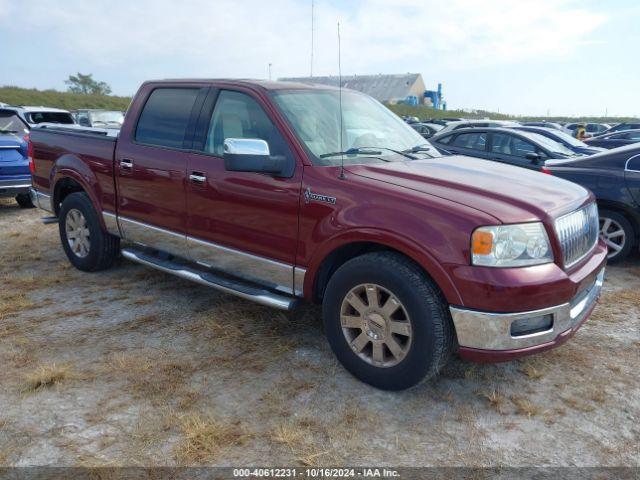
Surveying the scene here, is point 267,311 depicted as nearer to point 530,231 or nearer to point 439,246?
point 439,246

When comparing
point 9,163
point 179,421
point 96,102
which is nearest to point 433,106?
point 96,102

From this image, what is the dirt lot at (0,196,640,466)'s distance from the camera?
2686 millimetres

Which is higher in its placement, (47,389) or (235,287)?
(235,287)

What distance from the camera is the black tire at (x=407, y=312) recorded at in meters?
2.94

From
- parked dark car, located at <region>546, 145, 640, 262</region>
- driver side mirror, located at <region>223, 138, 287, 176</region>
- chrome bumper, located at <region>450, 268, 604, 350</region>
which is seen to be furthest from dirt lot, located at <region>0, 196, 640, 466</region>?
parked dark car, located at <region>546, 145, 640, 262</region>

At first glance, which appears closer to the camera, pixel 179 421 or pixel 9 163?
pixel 179 421

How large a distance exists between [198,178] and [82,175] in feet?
5.77

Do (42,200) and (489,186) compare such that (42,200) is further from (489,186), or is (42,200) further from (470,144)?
(470,144)

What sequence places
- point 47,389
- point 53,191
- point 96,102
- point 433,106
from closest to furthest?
point 47,389
point 53,191
point 96,102
point 433,106

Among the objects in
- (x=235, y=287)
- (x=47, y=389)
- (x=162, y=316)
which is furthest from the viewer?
(x=162, y=316)

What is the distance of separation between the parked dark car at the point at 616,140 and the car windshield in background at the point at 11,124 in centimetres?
1265

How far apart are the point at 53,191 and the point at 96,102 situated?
46145 mm

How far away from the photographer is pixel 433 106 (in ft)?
233

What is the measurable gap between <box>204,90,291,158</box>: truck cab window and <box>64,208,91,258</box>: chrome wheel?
206 centimetres
